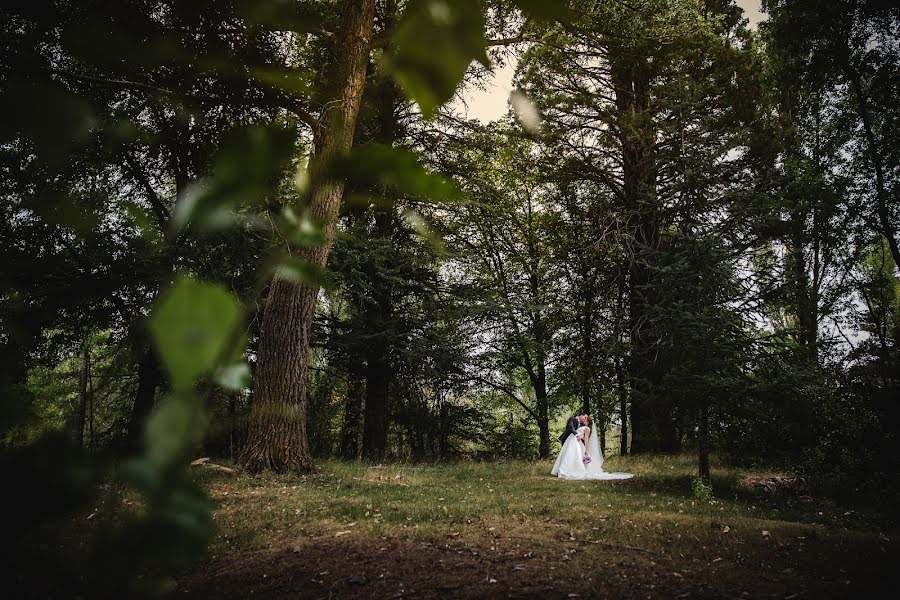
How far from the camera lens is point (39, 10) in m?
0.59

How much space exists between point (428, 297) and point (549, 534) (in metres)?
9.46

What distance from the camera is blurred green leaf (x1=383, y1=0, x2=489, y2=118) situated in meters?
0.40

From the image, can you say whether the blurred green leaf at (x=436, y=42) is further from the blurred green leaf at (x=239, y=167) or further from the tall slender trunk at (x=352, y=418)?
the tall slender trunk at (x=352, y=418)

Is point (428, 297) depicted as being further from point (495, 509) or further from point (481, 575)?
point (481, 575)

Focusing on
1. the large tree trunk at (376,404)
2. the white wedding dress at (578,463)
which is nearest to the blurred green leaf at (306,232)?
the white wedding dress at (578,463)

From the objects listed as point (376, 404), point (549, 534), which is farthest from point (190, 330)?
point (376, 404)

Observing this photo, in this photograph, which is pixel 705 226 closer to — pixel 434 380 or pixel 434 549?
pixel 434 549

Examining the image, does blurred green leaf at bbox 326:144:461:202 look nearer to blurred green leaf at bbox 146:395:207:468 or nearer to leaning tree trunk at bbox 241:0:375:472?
blurred green leaf at bbox 146:395:207:468

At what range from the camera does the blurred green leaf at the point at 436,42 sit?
40cm

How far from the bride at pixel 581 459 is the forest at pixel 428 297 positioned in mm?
636

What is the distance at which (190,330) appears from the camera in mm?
225

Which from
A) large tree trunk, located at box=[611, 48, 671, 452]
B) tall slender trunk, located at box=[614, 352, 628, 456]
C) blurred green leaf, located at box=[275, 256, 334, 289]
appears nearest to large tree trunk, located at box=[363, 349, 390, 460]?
tall slender trunk, located at box=[614, 352, 628, 456]

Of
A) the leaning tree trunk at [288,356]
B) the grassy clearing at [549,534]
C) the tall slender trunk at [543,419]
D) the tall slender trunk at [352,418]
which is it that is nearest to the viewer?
the grassy clearing at [549,534]

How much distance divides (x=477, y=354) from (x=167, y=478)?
14.6 m
